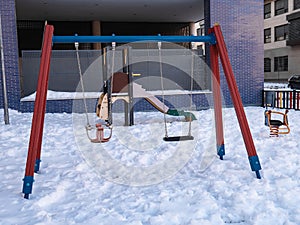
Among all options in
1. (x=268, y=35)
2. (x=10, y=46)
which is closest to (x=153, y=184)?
(x=10, y=46)

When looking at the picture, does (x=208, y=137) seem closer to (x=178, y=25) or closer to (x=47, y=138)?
(x=47, y=138)

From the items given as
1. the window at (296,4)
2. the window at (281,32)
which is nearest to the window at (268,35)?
the window at (281,32)

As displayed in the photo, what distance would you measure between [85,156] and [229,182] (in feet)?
8.15

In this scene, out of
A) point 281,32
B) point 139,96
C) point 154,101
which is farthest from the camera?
point 281,32

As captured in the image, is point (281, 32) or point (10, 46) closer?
point (10, 46)

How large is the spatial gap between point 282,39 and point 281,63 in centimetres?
233

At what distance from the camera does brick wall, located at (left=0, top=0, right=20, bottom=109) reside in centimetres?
1008

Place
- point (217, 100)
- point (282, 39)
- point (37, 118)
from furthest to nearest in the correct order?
point (282, 39)
point (217, 100)
point (37, 118)

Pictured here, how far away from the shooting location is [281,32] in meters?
30.2

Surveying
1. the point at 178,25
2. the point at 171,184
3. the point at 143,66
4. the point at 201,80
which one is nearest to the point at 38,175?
the point at 171,184

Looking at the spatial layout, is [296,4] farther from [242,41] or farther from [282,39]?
[242,41]

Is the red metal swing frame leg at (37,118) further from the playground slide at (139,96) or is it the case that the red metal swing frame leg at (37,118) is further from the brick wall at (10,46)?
the brick wall at (10,46)

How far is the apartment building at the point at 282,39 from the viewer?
90.7ft

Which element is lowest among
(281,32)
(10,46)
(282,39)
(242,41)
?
(10,46)
